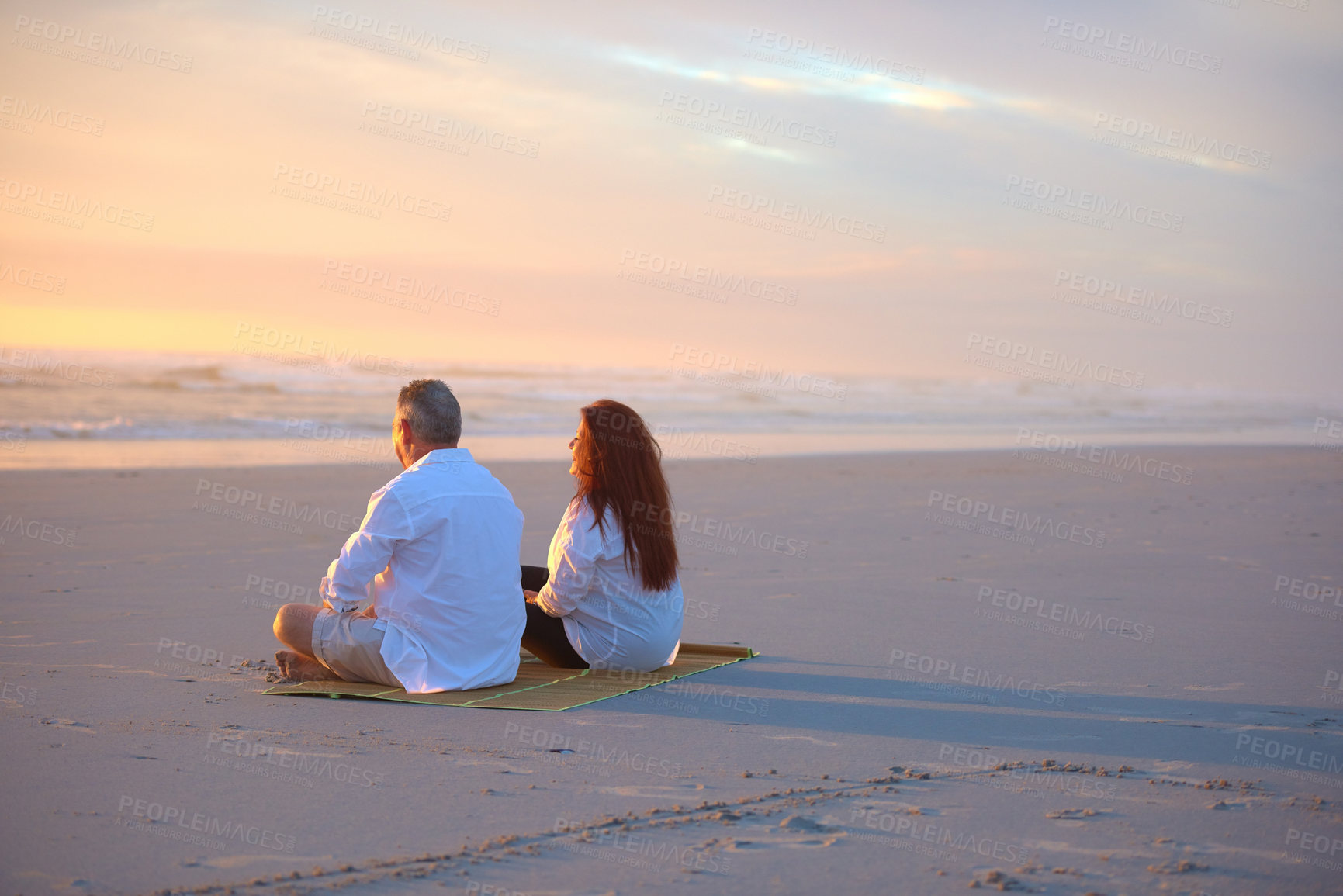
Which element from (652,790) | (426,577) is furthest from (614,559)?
(652,790)

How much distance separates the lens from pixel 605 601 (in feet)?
16.3

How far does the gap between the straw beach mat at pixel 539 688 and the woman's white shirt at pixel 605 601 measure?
0.10m

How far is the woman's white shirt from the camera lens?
4805 mm

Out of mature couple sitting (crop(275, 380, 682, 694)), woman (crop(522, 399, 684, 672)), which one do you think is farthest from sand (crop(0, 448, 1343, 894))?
woman (crop(522, 399, 684, 672))

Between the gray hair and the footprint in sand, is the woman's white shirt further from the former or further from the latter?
the footprint in sand

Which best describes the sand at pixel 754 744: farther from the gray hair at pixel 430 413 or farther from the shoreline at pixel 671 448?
the shoreline at pixel 671 448

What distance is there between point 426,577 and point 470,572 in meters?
0.19

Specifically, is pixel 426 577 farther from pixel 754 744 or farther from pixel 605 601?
pixel 754 744

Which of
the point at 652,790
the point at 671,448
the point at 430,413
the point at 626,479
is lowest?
the point at 652,790

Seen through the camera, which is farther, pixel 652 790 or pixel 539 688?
pixel 539 688

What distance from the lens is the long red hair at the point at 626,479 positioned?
15.6 ft

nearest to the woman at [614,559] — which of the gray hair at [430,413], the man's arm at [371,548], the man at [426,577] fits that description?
the man at [426,577]

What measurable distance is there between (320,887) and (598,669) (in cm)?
251

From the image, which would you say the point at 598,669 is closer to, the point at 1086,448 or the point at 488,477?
the point at 488,477
